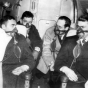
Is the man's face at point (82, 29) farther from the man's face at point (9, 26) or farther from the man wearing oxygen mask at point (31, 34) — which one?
the man's face at point (9, 26)

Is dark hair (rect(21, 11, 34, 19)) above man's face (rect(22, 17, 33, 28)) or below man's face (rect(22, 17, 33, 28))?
above

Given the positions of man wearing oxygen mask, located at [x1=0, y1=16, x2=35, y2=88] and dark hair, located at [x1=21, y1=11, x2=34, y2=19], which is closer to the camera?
man wearing oxygen mask, located at [x1=0, y1=16, x2=35, y2=88]

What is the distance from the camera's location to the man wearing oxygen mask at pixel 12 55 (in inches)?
63.7

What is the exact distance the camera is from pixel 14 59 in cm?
167

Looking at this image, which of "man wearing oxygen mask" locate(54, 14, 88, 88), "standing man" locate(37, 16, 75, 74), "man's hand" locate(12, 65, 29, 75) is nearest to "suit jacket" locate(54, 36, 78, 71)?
"man wearing oxygen mask" locate(54, 14, 88, 88)

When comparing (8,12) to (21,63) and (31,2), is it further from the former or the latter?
(21,63)

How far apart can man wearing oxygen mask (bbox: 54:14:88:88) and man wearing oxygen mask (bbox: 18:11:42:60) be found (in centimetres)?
35

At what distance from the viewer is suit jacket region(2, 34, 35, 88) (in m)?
1.63

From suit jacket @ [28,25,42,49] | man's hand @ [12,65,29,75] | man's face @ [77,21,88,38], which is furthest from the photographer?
suit jacket @ [28,25,42,49]

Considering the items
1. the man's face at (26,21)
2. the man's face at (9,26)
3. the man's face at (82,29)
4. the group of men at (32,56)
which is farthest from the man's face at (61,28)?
the man's face at (9,26)

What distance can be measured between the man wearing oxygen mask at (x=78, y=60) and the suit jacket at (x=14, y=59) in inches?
9.6

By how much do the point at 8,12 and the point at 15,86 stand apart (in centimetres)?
83

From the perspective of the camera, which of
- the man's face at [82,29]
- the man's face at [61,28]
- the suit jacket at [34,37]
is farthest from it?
the suit jacket at [34,37]

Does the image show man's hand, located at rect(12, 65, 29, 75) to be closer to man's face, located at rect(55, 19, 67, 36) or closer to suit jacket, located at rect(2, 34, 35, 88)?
suit jacket, located at rect(2, 34, 35, 88)
